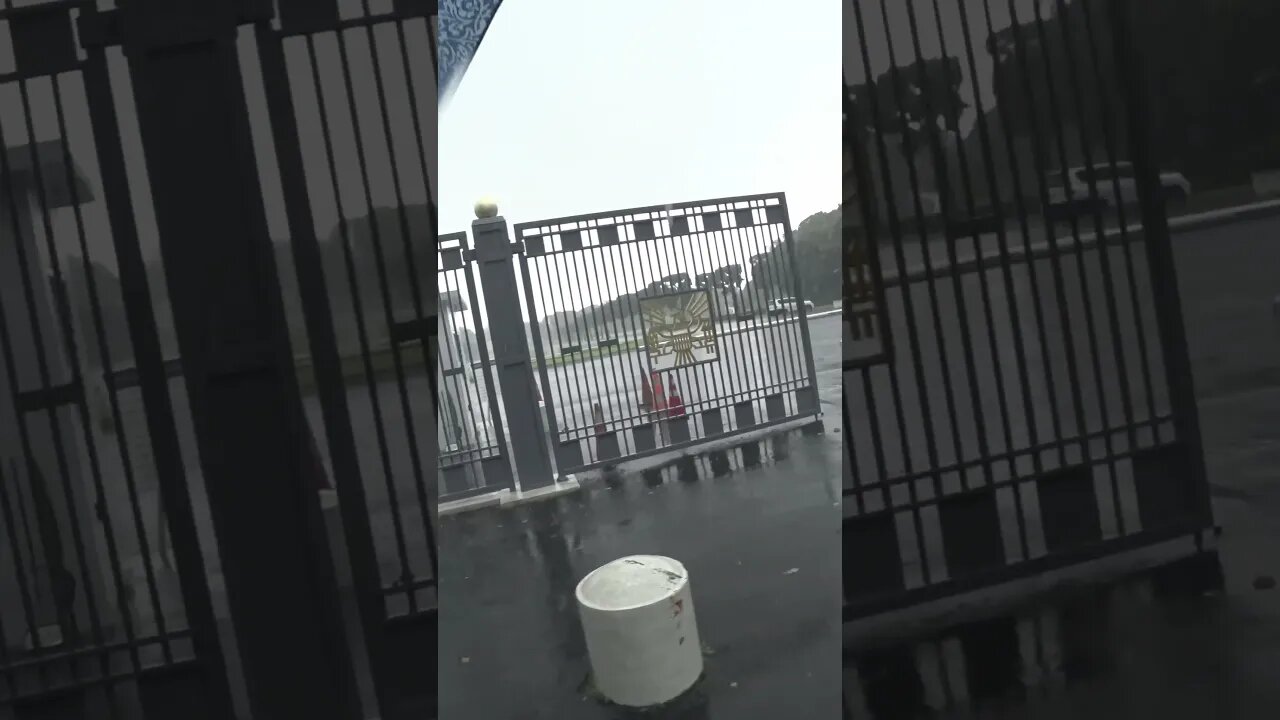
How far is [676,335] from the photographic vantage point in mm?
2740

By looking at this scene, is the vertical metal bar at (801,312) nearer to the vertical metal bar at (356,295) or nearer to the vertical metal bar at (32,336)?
the vertical metal bar at (356,295)

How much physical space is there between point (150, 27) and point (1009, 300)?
7.42 feet

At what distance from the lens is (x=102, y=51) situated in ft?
5.28

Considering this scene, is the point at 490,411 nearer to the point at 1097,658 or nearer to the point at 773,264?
the point at 773,264

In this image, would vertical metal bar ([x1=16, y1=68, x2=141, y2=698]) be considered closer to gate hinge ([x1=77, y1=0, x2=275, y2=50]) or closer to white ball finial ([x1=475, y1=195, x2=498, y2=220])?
gate hinge ([x1=77, y1=0, x2=275, y2=50])

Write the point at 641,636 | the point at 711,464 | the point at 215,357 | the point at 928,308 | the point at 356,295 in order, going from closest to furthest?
the point at 928,308
the point at 215,357
the point at 356,295
the point at 641,636
the point at 711,464

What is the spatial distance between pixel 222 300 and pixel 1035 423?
2.13 m

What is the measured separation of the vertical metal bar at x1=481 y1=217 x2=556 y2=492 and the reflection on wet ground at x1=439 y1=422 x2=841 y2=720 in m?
0.21

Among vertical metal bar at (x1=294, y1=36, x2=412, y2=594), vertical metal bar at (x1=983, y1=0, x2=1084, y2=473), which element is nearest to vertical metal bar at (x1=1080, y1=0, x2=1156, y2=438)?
vertical metal bar at (x1=983, y1=0, x2=1084, y2=473)

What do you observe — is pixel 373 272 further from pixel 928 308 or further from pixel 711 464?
pixel 711 464

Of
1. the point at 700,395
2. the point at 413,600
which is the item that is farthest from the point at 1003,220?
the point at 413,600

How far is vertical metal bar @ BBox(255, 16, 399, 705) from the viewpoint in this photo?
168 centimetres

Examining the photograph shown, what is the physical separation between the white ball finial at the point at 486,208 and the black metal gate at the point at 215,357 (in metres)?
1.03

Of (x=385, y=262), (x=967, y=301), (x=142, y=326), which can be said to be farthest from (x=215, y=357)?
(x=967, y=301)
